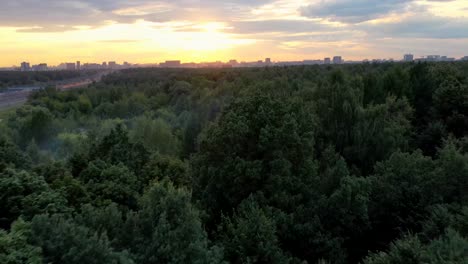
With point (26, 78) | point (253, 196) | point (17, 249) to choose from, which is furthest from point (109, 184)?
point (26, 78)

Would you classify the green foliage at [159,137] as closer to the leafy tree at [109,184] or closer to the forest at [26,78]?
the leafy tree at [109,184]

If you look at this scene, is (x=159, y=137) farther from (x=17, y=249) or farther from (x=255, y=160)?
(x=17, y=249)

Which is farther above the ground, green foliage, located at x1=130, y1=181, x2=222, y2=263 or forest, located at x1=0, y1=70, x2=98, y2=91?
forest, located at x1=0, y1=70, x2=98, y2=91

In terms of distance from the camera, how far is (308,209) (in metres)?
22.2

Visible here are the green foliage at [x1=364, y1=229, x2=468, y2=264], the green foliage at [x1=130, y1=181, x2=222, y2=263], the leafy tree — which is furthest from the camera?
the leafy tree

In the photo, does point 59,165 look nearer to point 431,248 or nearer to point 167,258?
point 167,258

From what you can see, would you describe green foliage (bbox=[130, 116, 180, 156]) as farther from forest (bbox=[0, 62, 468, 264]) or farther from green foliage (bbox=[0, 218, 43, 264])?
green foliage (bbox=[0, 218, 43, 264])

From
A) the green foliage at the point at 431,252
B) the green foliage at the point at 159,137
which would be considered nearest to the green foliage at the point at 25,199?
the green foliage at the point at 431,252

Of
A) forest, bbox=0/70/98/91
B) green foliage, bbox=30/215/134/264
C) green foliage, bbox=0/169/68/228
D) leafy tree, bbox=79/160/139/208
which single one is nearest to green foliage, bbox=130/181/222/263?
green foliage, bbox=30/215/134/264

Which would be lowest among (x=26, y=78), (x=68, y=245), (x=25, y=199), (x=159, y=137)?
(x=159, y=137)

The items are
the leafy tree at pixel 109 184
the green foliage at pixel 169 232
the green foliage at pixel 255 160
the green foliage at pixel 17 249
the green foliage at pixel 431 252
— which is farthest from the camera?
the green foliage at pixel 255 160

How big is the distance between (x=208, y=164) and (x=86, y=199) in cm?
750

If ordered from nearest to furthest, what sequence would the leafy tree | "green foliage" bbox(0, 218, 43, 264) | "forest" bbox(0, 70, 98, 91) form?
"green foliage" bbox(0, 218, 43, 264) < the leafy tree < "forest" bbox(0, 70, 98, 91)

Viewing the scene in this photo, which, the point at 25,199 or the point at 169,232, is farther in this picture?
the point at 25,199
